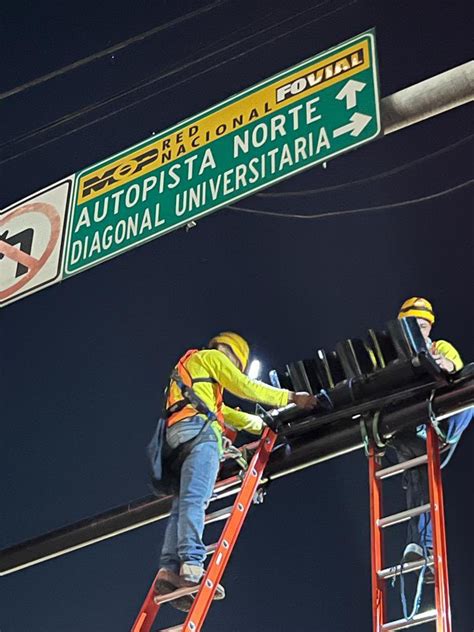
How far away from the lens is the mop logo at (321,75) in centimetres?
603

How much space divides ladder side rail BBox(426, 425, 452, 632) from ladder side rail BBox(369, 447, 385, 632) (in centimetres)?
38

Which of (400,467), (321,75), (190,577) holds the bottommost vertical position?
(190,577)

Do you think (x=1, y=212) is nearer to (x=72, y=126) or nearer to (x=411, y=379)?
(x=411, y=379)

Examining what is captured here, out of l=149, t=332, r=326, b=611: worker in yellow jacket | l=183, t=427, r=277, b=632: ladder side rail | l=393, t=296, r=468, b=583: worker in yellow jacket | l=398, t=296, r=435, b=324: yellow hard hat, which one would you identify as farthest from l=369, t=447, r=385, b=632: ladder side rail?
l=398, t=296, r=435, b=324: yellow hard hat

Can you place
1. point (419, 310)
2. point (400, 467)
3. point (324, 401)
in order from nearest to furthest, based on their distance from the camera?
point (400, 467) < point (324, 401) < point (419, 310)

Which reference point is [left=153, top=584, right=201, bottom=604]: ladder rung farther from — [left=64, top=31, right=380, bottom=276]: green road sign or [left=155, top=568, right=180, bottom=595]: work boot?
[left=64, top=31, right=380, bottom=276]: green road sign

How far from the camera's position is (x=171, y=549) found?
6742mm

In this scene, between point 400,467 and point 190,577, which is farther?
point 400,467

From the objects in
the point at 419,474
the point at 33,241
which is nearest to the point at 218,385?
the point at 419,474

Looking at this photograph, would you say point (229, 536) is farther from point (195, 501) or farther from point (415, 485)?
point (415, 485)

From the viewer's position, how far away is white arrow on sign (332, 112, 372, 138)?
5.74 metres

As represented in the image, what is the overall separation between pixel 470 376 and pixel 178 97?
7.40 metres

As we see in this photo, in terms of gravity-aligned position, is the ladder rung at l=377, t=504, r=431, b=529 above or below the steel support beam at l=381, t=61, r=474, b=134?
below

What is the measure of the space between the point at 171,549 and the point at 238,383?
1.19m
